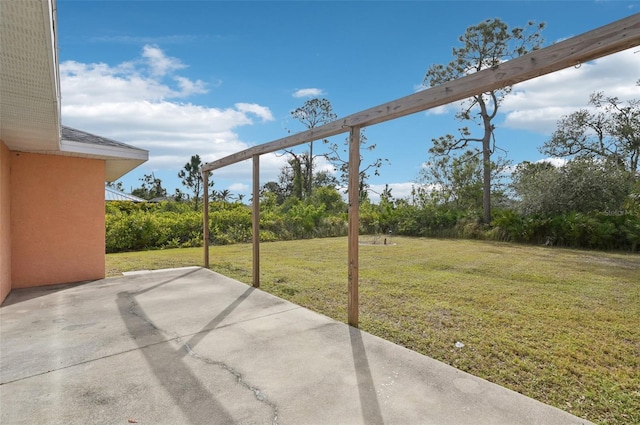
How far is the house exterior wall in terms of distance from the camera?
5.47 meters

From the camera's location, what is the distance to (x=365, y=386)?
2.41 metres

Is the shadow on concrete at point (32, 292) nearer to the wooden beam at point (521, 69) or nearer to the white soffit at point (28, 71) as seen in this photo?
the white soffit at point (28, 71)

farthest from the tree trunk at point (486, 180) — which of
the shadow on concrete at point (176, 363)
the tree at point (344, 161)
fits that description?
the shadow on concrete at point (176, 363)

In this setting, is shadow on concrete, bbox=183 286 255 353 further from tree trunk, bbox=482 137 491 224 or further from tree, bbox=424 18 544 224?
tree, bbox=424 18 544 224

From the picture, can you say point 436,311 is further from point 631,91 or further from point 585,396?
point 631,91

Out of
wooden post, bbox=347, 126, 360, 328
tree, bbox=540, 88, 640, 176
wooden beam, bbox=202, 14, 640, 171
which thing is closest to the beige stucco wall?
wooden post, bbox=347, 126, 360, 328

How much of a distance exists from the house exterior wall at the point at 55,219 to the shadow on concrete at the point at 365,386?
531cm

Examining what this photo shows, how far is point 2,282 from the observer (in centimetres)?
460

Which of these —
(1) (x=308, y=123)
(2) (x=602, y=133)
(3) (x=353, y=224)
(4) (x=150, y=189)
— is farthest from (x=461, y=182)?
(4) (x=150, y=189)

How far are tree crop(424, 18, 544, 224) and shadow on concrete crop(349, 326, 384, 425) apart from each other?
13474 millimetres

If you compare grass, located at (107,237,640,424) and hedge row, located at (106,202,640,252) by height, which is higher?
hedge row, located at (106,202,640,252)

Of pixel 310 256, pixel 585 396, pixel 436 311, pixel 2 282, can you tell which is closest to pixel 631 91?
pixel 310 256

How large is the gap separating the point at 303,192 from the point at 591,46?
23.0 meters

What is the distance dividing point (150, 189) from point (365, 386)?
133 feet
